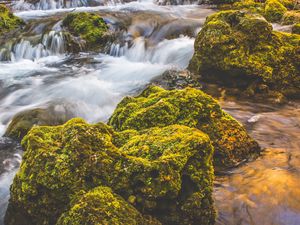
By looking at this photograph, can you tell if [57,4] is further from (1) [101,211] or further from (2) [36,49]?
(1) [101,211]

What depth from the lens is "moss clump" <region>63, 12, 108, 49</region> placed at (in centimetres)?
1357

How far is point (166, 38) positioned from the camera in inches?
511

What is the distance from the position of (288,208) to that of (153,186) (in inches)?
65.8

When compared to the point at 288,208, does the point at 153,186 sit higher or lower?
higher

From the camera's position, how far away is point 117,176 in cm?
347

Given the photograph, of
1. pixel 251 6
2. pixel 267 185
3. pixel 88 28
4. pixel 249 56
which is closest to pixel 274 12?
pixel 251 6

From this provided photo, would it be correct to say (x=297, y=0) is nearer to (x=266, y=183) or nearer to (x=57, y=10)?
(x=57, y=10)

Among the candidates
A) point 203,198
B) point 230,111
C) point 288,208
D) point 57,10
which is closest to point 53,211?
point 203,198

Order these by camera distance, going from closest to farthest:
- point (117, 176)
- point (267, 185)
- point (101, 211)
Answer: point (101, 211)
point (117, 176)
point (267, 185)

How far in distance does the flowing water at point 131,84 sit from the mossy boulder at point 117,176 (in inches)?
28.2

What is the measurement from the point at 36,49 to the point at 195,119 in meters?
9.65

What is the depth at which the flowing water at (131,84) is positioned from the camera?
440 cm

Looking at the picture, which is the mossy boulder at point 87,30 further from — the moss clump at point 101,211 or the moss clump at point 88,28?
the moss clump at point 101,211

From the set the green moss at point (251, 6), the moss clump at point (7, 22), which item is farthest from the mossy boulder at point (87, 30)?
the green moss at point (251, 6)
